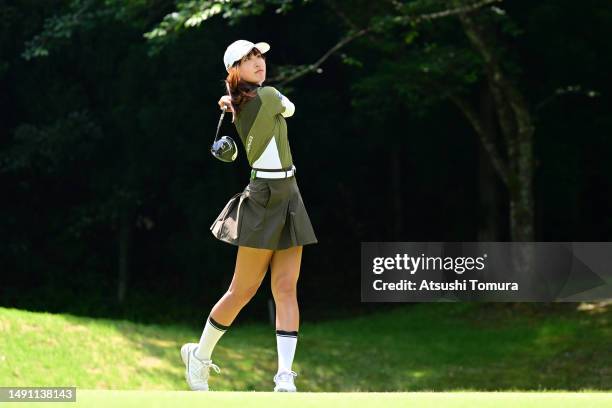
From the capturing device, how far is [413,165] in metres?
25.2

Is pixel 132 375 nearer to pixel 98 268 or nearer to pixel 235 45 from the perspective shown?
pixel 235 45

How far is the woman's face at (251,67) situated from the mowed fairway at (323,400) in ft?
5.84

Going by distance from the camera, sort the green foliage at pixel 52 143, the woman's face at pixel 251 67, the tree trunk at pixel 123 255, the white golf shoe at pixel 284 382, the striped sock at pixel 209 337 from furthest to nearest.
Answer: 1. the tree trunk at pixel 123 255
2. the green foliage at pixel 52 143
3. the striped sock at pixel 209 337
4. the woman's face at pixel 251 67
5. the white golf shoe at pixel 284 382

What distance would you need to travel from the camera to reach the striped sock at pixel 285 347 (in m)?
6.38

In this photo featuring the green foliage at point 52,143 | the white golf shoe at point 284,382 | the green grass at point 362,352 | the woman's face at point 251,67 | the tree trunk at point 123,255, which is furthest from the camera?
the tree trunk at point 123,255

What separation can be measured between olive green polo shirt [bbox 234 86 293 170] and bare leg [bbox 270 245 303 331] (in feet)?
1.64

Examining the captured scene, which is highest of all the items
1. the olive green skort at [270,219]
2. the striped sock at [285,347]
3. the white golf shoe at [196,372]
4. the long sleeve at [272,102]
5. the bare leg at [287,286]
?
the long sleeve at [272,102]

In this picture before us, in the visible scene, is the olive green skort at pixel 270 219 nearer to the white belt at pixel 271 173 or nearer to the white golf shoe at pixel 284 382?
the white belt at pixel 271 173

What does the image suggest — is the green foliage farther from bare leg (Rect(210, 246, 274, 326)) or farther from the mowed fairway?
the mowed fairway

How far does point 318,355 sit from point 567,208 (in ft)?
30.2

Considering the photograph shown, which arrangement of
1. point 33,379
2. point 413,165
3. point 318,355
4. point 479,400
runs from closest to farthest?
1. point 479,400
2. point 33,379
3. point 318,355
4. point 413,165

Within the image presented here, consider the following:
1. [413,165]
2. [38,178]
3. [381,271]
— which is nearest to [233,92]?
[381,271]

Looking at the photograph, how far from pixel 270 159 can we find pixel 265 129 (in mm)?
172

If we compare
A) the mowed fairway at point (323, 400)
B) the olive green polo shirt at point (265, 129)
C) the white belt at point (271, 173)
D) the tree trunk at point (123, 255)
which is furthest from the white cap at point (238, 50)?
the tree trunk at point (123, 255)
